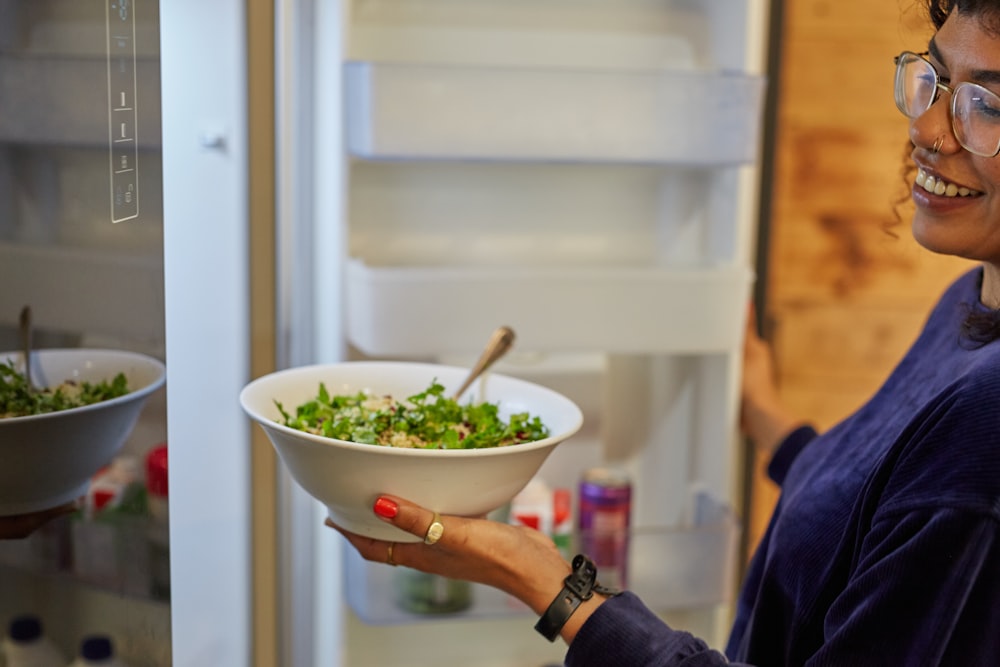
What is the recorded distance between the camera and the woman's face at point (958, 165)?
0.82 meters

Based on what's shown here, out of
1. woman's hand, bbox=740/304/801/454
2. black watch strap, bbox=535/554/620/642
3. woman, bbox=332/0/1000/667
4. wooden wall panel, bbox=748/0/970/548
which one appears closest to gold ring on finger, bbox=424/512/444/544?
woman, bbox=332/0/1000/667

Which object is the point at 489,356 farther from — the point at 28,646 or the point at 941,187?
the point at 28,646

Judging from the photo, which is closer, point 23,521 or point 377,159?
point 23,521

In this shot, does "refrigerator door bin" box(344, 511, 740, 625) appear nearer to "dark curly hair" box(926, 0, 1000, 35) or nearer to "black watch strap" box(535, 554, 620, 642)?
"black watch strap" box(535, 554, 620, 642)

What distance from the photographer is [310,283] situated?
4.66ft

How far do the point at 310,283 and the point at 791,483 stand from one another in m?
0.64

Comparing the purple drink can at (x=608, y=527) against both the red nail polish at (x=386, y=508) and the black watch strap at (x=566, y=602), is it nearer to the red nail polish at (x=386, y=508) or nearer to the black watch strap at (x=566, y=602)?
the black watch strap at (x=566, y=602)

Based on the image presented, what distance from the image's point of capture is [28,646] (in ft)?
1.99

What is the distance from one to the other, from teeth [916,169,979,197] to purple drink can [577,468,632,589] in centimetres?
72

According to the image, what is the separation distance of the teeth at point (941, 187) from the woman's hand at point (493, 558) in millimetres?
429

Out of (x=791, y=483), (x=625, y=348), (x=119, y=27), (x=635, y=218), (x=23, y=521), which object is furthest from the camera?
(x=635, y=218)

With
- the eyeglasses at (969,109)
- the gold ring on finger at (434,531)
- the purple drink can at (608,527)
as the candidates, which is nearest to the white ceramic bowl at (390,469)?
the gold ring on finger at (434,531)

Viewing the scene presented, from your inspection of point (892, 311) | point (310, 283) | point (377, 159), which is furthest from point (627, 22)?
point (892, 311)

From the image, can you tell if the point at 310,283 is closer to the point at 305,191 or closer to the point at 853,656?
the point at 305,191
